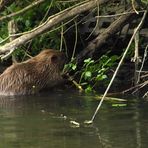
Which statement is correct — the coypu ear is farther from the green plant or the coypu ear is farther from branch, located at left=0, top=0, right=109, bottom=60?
branch, located at left=0, top=0, right=109, bottom=60

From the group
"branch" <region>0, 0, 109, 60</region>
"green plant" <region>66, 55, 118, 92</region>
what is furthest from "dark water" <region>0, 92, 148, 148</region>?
"branch" <region>0, 0, 109, 60</region>

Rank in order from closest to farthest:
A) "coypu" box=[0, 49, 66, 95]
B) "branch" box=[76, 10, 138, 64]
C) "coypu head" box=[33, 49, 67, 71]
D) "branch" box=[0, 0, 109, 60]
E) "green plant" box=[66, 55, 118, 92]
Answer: "green plant" box=[66, 55, 118, 92], "branch" box=[0, 0, 109, 60], "coypu" box=[0, 49, 66, 95], "branch" box=[76, 10, 138, 64], "coypu head" box=[33, 49, 67, 71]

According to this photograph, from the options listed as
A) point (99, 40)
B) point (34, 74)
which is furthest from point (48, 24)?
point (99, 40)

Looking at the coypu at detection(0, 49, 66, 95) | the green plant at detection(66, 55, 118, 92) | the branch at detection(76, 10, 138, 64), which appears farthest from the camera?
the branch at detection(76, 10, 138, 64)

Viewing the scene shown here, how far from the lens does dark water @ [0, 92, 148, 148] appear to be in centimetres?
661

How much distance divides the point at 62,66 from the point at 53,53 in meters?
0.32

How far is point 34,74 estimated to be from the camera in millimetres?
10969

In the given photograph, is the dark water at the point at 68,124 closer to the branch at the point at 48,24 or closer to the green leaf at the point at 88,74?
the green leaf at the point at 88,74

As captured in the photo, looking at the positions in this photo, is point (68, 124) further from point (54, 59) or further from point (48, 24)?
point (54, 59)

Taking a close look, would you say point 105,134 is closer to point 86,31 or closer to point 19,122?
point 19,122

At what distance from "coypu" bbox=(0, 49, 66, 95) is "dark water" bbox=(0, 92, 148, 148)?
88 cm

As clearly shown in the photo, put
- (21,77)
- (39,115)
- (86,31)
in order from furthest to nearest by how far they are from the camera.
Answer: (86,31) < (21,77) < (39,115)

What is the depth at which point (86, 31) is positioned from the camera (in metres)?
12.6

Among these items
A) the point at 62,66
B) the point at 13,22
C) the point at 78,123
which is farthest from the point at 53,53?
the point at 78,123
